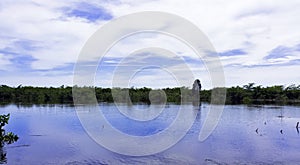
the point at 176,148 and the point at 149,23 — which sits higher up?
the point at 149,23

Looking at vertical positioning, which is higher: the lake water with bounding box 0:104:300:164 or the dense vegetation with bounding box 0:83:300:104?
the dense vegetation with bounding box 0:83:300:104

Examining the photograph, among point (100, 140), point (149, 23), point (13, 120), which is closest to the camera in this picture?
point (149, 23)

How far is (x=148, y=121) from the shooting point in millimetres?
38000

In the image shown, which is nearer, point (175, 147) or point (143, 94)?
point (175, 147)

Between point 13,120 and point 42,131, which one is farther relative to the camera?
point 13,120

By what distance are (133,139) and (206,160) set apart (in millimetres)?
7959

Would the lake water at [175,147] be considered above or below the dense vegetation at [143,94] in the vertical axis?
below

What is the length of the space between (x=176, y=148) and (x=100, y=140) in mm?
6394

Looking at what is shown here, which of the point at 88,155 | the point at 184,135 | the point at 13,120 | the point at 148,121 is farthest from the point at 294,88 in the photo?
the point at 88,155

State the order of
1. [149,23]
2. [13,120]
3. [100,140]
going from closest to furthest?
[149,23] < [100,140] < [13,120]

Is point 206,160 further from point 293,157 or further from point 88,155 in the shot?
point 88,155

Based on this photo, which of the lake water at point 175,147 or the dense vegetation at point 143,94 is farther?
the dense vegetation at point 143,94

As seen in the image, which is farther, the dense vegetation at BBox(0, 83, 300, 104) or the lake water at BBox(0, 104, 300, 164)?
the dense vegetation at BBox(0, 83, 300, 104)

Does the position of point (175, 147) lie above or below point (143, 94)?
below
